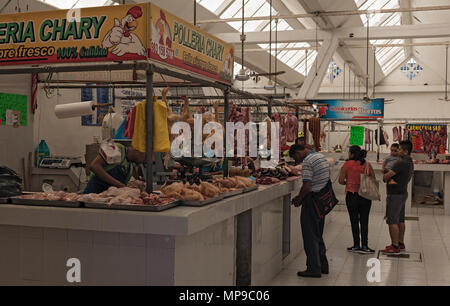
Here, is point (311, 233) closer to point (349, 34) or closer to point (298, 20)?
point (349, 34)

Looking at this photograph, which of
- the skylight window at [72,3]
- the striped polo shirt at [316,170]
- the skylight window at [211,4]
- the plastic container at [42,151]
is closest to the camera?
the striped polo shirt at [316,170]

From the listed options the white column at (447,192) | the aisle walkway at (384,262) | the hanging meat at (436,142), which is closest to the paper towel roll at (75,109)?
the aisle walkway at (384,262)

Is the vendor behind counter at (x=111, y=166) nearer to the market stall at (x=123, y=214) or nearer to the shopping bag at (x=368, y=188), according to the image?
the market stall at (x=123, y=214)

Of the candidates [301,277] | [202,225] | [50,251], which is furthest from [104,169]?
[301,277]

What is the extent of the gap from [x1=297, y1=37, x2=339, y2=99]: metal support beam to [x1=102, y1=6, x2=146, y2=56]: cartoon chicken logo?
10.5 metres

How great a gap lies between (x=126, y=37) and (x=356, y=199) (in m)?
5.18

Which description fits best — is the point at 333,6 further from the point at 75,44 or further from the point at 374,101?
the point at 75,44

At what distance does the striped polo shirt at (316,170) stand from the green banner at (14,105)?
4.60m

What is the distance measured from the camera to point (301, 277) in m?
6.88

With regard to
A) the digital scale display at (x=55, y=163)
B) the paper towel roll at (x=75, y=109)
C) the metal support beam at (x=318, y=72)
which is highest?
the metal support beam at (x=318, y=72)

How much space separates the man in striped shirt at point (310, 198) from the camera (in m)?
6.62

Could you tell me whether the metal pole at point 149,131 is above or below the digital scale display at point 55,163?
above

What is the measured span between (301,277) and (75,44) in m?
4.12

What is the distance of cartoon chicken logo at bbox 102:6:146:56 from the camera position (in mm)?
4246
